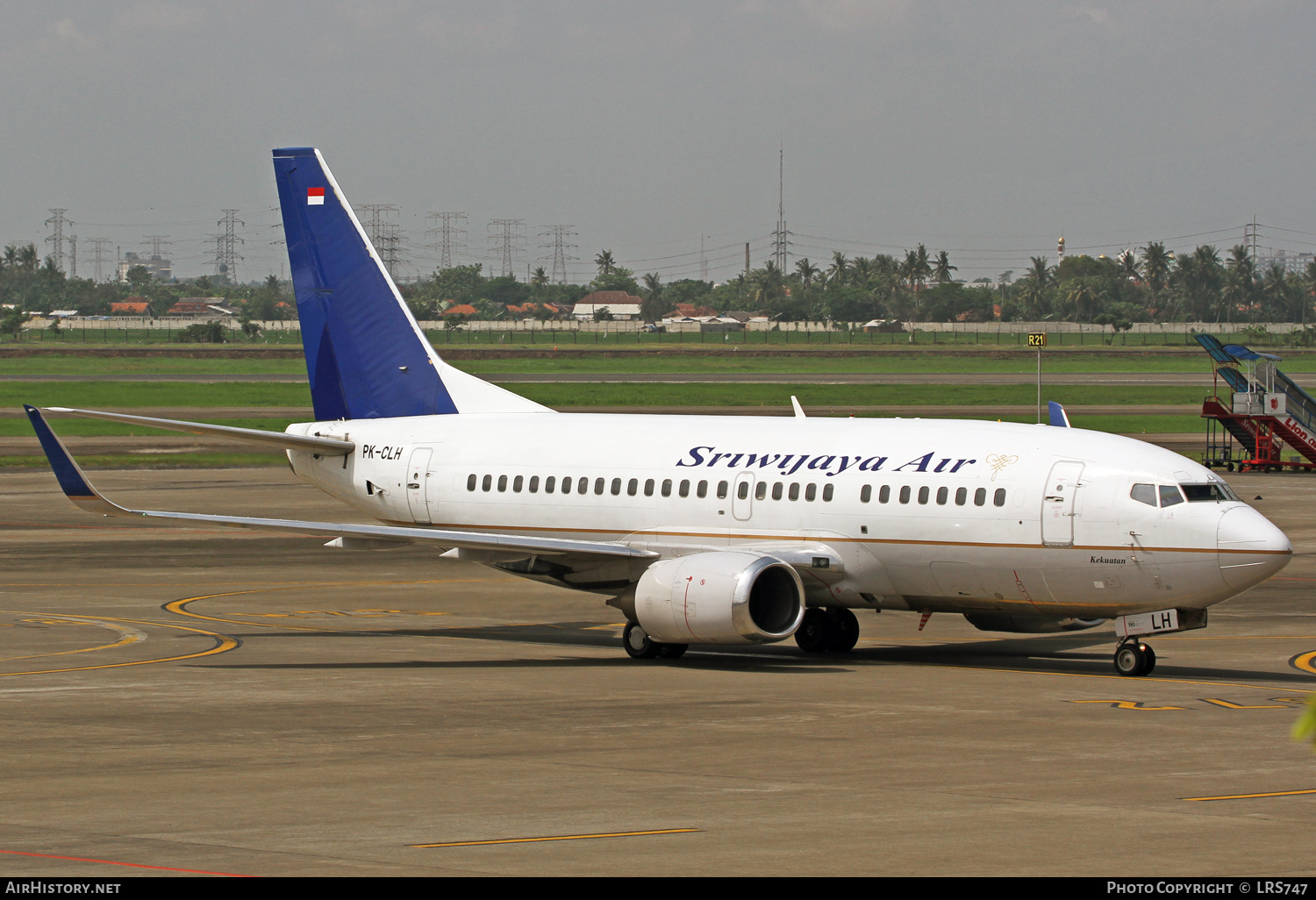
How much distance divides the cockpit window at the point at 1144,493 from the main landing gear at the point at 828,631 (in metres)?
6.04

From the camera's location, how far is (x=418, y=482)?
35.1 metres

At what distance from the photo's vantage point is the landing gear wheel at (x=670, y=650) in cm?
3038

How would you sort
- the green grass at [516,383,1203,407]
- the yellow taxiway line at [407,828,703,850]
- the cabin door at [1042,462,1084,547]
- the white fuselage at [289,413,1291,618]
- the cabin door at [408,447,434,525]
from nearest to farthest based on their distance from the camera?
the yellow taxiway line at [407,828,703,850] → the white fuselage at [289,413,1291,618] → the cabin door at [1042,462,1084,547] → the cabin door at [408,447,434,525] → the green grass at [516,383,1203,407]

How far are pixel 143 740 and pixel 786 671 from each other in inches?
447

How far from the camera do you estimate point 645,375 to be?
143 metres

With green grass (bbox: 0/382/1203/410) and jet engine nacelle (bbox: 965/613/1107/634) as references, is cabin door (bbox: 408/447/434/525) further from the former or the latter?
green grass (bbox: 0/382/1203/410)

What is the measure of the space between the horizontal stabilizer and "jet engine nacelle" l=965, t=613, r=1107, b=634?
13.6 meters

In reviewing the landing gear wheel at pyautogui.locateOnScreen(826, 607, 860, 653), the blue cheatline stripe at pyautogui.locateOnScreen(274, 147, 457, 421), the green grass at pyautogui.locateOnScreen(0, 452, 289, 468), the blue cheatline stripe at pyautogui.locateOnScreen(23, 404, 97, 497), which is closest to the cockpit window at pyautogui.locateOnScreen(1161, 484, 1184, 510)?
the landing gear wheel at pyautogui.locateOnScreen(826, 607, 860, 653)

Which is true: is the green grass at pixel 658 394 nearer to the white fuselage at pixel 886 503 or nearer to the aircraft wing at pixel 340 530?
the white fuselage at pixel 886 503

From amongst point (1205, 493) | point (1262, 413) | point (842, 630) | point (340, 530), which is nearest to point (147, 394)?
point (1262, 413)

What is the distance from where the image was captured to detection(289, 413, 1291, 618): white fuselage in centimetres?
2744

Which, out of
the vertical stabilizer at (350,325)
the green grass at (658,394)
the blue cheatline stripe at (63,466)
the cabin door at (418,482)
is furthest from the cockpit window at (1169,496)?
the green grass at (658,394)

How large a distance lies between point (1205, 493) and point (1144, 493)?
1.02 meters

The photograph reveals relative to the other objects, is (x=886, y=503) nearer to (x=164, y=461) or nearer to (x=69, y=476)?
(x=69, y=476)
